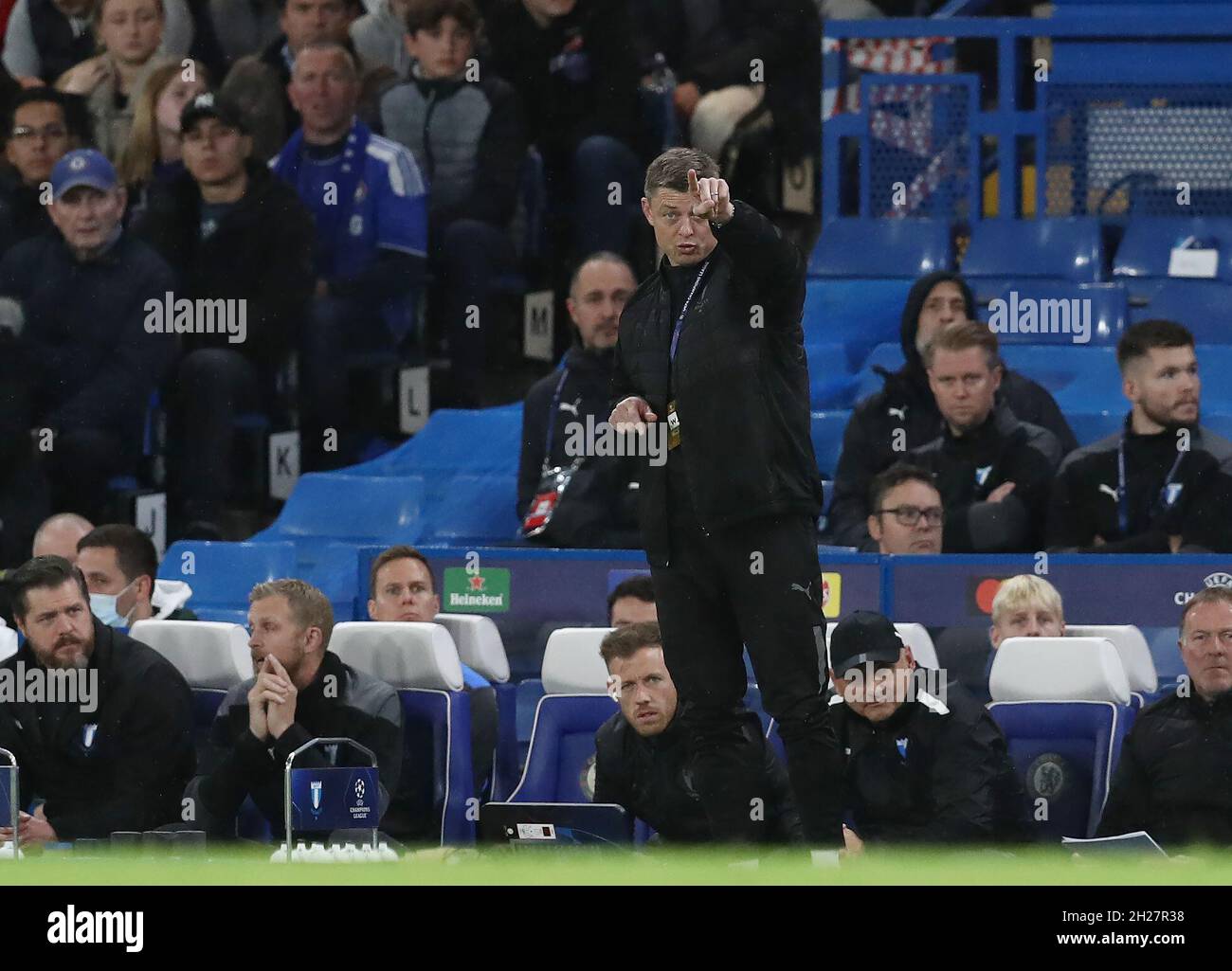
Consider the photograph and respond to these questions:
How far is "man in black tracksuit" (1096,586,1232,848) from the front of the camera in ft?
22.8

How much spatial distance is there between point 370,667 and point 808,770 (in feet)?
7.70

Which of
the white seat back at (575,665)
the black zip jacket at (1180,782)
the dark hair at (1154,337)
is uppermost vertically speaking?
the dark hair at (1154,337)

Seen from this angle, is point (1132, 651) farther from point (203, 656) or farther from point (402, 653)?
point (203, 656)

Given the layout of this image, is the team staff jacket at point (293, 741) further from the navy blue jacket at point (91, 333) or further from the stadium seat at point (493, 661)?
the navy blue jacket at point (91, 333)

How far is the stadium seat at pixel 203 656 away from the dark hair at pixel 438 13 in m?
4.22

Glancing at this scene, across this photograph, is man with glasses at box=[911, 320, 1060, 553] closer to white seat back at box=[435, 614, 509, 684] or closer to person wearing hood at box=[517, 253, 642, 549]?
person wearing hood at box=[517, 253, 642, 549]

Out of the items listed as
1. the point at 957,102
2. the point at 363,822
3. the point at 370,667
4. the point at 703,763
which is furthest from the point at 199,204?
the point at 703,763

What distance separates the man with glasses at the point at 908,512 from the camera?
855 centimetres

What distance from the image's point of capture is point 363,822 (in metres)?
6.37

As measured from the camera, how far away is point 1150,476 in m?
8.74

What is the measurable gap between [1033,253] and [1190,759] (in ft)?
15.2

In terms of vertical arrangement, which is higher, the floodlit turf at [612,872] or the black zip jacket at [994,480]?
the black zip jacket at [994,480]

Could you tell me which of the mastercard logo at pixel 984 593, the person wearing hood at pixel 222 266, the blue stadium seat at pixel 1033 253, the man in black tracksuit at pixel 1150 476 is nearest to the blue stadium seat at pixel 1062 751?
the mastercard logo at pixel 984 593

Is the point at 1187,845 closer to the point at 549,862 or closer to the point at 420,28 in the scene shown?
the point at 549,862
